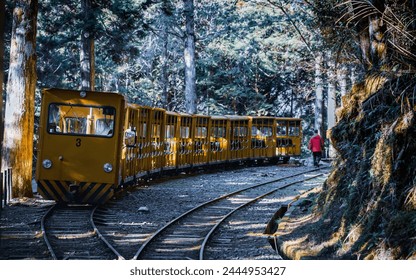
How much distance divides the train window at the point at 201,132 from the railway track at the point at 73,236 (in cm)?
1014

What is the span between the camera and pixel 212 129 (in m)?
24.3

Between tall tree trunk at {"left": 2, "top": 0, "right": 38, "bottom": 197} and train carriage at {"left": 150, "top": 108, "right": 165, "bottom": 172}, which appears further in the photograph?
train carriage at {"left": 150, "top": 108, "right": 165, "bottom": 172}

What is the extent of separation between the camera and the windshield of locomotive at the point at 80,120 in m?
12.3

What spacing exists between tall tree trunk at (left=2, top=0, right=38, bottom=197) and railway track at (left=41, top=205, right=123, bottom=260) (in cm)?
148

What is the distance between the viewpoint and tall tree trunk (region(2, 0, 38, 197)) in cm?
1368

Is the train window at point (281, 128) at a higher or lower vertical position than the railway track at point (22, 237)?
higher

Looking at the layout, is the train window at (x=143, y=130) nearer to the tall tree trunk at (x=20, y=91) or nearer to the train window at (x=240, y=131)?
the tall tree trunk at (x=20, y=91)

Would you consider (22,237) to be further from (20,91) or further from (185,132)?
(185,132)

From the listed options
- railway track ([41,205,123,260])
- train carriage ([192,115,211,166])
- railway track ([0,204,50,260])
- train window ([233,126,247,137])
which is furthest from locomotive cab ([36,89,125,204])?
train window ([233,126,247,137])

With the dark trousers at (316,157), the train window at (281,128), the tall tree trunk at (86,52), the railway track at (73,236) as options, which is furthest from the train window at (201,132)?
the railway track at (73,236)

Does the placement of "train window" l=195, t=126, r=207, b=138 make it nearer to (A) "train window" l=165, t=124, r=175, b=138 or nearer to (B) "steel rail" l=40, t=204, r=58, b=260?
(A) "train window" l=165, t=124, r=175, b=138

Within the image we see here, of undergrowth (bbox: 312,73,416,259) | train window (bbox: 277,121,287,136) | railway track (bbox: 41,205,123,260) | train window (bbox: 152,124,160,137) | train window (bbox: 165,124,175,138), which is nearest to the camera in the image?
undergrowth (bbox: 312,73,416,259)

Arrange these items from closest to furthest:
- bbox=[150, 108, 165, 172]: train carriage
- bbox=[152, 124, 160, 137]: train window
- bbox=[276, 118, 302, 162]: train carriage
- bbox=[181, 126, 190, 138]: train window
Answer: bbox=[150, 108, 165, 172]: train carriage
bbox=[152, 124, 160, 137]: train window
bbox=[181, 126, 190, 138]: train window
bbox=[276, 118, 302, 162]: train carriage

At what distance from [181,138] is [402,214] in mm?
15135
